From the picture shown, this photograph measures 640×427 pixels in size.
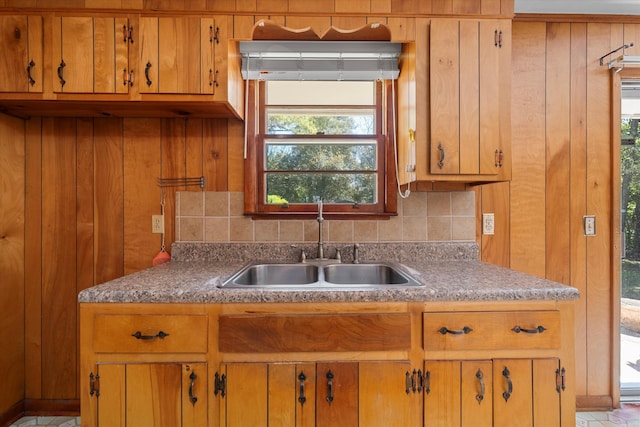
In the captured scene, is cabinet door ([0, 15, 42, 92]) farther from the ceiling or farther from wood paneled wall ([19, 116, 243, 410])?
the ceiling

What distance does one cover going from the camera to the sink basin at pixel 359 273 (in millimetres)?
1763

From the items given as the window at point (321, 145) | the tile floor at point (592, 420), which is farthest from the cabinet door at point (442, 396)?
the tile floor at point (592, 420)

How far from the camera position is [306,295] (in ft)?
3.99

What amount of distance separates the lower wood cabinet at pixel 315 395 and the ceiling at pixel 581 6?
2036mm

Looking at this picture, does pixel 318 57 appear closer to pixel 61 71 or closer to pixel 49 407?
pixel 61 71

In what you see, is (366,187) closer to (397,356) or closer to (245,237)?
(245,237)

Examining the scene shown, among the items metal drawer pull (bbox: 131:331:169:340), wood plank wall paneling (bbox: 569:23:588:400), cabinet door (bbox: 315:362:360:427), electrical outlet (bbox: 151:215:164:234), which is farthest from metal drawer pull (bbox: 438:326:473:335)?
electrical outlet (bbox: 151:215:164:234)

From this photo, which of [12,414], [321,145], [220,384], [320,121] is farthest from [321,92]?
[12,414]

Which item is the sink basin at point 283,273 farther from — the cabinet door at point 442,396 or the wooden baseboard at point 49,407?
the wooden baseboard at point 49,407

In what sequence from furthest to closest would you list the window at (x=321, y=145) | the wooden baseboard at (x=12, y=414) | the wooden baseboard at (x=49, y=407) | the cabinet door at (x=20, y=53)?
the window at (x=321, y=145) → the wooden baseboard at (x=49, y=407) → the wooden baseboard at (x=12, y=414) → the cabinet door at (x=20, y=53)

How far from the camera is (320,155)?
2.02 meters

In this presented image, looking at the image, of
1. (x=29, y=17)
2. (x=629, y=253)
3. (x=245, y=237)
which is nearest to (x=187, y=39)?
(x=29, y=17)

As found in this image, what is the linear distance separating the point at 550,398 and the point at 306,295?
99 cm

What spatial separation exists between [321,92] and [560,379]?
5.96ft
